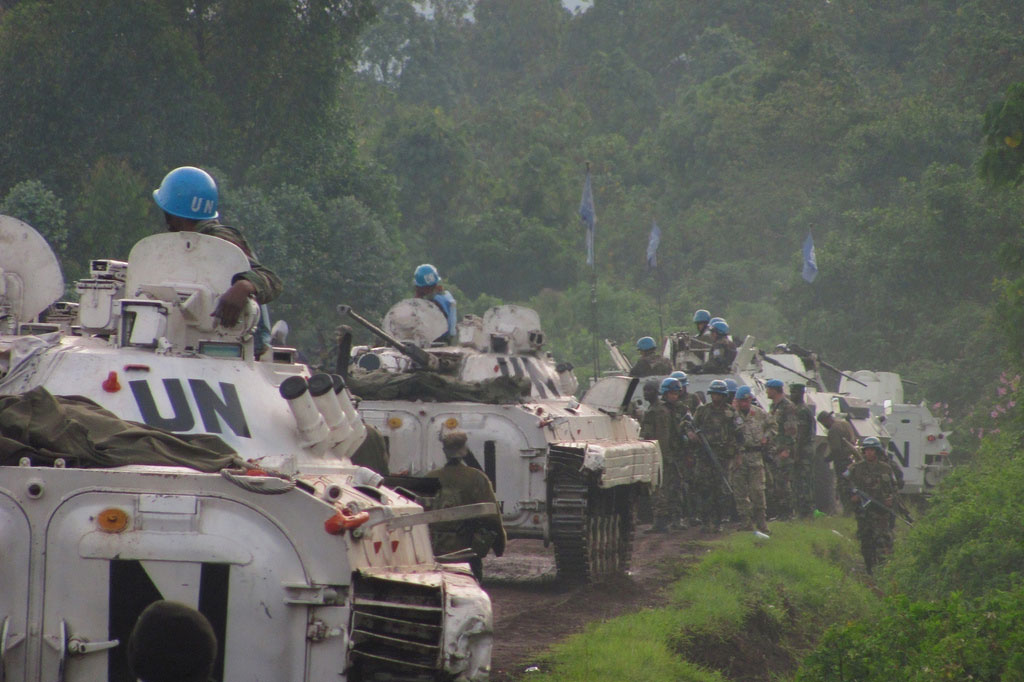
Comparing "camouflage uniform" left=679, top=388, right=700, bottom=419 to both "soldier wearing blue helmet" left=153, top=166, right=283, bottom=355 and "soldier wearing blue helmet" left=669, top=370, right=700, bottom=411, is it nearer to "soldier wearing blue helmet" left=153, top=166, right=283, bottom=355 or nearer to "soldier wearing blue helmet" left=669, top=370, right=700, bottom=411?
"soldier wearing blue helmet" left=669, top=370, right=700, bottom=411

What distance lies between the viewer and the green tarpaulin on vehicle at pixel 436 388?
1197cm

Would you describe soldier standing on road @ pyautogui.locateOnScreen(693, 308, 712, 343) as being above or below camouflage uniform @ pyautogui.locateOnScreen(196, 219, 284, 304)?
above

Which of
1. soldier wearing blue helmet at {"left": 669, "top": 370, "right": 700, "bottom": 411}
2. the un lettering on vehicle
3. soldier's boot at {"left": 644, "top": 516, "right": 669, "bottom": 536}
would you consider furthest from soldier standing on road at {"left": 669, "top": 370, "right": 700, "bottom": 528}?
the un lettering on vehicle

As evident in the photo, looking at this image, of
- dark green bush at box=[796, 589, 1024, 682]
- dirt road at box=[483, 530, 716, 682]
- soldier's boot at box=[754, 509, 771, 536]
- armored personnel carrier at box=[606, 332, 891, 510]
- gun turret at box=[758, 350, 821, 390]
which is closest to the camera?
dark green bush at box=[796, 589, 1024, 682]

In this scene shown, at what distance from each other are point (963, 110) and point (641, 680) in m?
32.9

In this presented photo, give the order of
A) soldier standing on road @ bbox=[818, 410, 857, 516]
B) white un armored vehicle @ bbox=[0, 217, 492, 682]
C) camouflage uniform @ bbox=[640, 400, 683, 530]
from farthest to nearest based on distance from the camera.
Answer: soldier standing on road @ bbox=[818, 410, 857, 516], camouflage uniform @ bbox=[640, 400, 683, 530], white un armored vehicle @ bbox=[0, 217, 492, 682]

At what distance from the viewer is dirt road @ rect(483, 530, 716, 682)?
954 cm

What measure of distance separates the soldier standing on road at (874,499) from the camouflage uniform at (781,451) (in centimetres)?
422

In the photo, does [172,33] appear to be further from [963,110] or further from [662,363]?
[963,110]

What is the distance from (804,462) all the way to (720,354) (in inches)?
76.5

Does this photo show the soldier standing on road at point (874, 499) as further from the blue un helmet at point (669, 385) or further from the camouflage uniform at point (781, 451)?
the camouflage uniform at point (781, 451)

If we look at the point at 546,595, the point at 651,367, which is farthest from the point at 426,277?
the point at 651,367

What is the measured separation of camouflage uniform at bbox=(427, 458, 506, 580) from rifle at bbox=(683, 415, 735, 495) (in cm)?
742

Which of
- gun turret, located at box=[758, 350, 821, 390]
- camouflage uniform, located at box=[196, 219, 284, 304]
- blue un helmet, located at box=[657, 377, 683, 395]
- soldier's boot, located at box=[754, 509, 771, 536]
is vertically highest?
gun turret, located at box=[758, 350, 821, 390]
